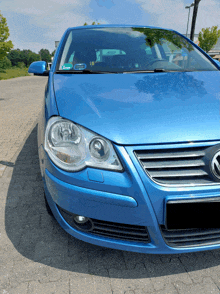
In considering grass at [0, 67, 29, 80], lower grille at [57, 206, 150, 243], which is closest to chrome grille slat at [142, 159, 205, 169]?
lower grille at [57, 206, 150, 243]

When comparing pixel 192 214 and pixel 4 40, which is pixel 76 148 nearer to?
pixel 192 214

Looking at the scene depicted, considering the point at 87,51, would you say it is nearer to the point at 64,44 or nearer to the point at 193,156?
the point at 64,44

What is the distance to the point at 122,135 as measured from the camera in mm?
1527

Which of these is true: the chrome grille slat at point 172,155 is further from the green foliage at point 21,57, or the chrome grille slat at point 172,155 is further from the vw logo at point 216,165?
the green foliage at point 21,57

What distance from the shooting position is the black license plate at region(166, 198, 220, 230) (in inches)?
57.6

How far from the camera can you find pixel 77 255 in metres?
1.91

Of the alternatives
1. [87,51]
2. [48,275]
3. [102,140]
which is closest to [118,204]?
[102,140]

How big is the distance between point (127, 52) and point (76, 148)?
160cm

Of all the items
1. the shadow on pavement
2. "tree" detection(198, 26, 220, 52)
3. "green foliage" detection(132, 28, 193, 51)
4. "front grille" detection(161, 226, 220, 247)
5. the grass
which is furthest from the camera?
"tree" detection(198, 26, 220, 52)

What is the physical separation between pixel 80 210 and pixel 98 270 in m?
0.52

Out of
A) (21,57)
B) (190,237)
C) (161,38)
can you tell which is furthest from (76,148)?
(21,57)

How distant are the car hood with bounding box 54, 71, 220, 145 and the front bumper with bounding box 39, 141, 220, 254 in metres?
0.18

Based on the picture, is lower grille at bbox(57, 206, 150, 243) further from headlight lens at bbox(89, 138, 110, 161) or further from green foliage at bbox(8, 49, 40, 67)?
green foliage at bbox(8, 49, 40, 67)

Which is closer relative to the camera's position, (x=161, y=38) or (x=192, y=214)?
(x=192, y=214)
